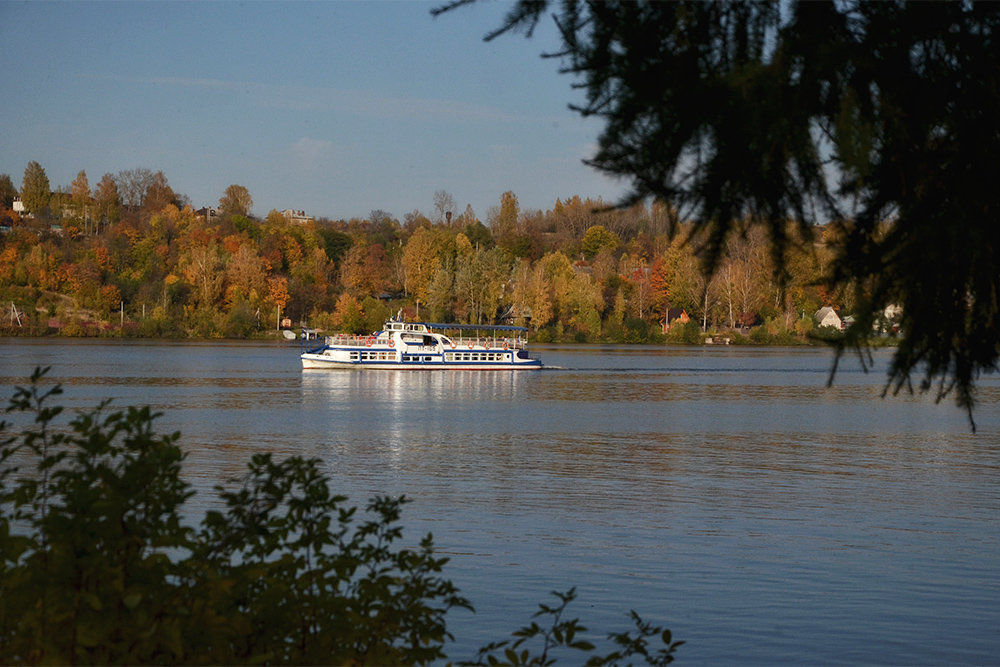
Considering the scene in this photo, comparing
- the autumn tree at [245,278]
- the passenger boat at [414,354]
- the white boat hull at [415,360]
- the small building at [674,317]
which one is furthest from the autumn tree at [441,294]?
the white boat hull at [415,360]

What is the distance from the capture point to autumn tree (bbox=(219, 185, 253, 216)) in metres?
162

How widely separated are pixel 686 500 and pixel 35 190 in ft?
492

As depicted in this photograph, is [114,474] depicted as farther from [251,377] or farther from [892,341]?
[251,377]

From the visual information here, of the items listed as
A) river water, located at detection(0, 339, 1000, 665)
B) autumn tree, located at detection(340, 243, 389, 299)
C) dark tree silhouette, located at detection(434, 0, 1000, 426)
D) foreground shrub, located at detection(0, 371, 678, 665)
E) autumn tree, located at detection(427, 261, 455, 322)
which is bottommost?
river water, located at detection(0, 339, 1000, 665)

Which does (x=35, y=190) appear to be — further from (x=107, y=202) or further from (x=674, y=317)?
(x=674, y=317)

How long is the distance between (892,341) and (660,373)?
57044mm

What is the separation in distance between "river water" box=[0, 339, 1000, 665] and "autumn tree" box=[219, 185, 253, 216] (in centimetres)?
12172

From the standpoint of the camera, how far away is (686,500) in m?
16.8

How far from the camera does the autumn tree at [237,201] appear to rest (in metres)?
162

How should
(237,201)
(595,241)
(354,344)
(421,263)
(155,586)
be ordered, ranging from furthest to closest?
(237,201)
(595,241)
(421,263)
(354,344)
(155,586)

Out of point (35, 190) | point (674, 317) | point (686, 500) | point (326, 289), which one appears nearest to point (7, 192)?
point (35, 190)

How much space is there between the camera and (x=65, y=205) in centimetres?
14438

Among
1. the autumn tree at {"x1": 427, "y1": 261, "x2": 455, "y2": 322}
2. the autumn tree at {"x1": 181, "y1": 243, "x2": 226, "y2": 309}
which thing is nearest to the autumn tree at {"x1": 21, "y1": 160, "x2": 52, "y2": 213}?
the autumn tree at {"x1": 181, "y1": 243, "x2": 226, "y2": 309}

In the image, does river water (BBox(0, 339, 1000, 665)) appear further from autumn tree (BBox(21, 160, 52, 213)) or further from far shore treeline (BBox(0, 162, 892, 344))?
autumn tree (BBox(21, 160, 52, 213))
